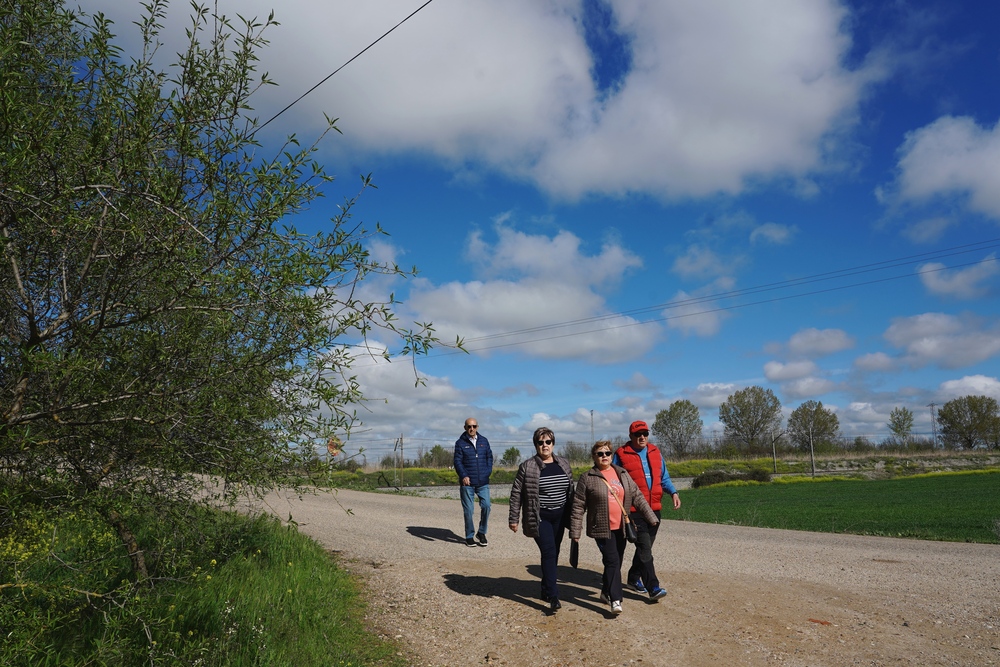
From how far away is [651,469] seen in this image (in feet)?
27.1

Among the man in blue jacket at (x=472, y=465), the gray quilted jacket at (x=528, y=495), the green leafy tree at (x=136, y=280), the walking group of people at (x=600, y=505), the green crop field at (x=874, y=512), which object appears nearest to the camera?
the green leafy tree at (x=136, y=280)

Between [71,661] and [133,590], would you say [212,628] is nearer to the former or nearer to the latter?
[71,661]

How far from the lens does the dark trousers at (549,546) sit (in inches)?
295

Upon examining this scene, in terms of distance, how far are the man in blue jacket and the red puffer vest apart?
3.57 m

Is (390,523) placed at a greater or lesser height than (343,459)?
lesser

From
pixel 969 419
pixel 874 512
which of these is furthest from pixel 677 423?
pixel 874 512

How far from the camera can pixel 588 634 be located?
695cm

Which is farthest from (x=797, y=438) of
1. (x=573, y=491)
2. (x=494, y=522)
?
(x=573, y=491)

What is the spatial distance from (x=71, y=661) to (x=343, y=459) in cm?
266

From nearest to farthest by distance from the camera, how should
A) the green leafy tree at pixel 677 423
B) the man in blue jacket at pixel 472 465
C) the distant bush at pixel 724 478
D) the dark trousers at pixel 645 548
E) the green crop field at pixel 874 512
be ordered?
the dark trousers at pixel 645 548, the man in blue jacket at pixel 472 465, the green crop field at pixel 874 512, the distant bush at pixel 724 478, the green leafy tree at pixel 677 423

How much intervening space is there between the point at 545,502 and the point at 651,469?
1483mm

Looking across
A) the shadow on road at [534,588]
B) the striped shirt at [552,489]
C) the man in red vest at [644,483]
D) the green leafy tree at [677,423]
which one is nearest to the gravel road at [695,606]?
the shadow on road at [534,588]

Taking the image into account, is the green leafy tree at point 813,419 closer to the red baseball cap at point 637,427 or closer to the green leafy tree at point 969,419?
the green leafy tree at point 969,419

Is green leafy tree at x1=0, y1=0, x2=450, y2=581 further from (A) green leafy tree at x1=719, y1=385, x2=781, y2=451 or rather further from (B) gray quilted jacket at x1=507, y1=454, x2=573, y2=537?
(A) green leafy tree at x1=719, y1=385, x2=781, y2=451
